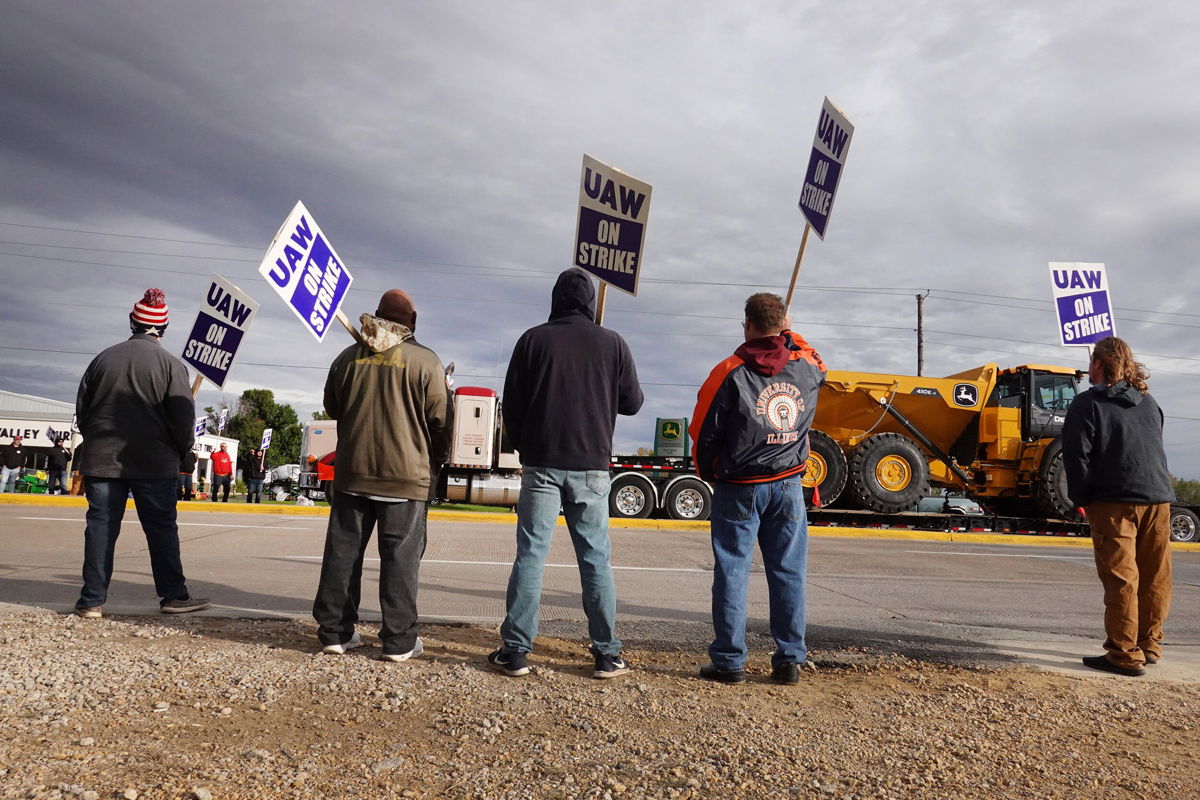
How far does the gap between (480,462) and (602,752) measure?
52.5 feet

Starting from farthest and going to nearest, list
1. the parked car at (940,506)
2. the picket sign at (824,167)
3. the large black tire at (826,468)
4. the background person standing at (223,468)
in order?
the background person standing at (223,468) → the parked car at (940,506) → the large black tire at (826,468) → the picket sign at (824,167)

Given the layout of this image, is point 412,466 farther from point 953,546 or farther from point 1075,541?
point 1075,541

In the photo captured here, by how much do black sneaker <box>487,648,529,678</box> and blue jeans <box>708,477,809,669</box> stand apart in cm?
86

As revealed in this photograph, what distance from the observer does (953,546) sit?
13.0m

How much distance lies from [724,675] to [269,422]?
68.2 metres

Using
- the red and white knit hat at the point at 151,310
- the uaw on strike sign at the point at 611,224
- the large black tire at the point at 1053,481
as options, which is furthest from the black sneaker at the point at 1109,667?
the large black tire at the point at 1053,481

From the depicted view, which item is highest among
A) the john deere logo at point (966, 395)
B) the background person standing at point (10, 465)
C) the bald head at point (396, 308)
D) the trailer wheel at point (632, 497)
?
the john deere logo at point (966, 395)

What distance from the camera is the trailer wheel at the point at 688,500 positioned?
16.4 meters

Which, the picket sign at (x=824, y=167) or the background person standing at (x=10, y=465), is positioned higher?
the picket sign at (x=824, y=167)

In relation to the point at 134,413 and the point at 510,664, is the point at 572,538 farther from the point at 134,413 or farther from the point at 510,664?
the point at 134,413

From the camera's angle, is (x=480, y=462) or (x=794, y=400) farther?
(x=480, y=462)

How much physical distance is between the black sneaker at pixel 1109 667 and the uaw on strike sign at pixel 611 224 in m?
3.16

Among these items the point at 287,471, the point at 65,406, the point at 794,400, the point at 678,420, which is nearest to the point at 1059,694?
the point at 794,400

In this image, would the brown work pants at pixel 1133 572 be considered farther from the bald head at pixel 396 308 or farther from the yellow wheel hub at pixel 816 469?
the yellow wheel hub at pixel 816 469
